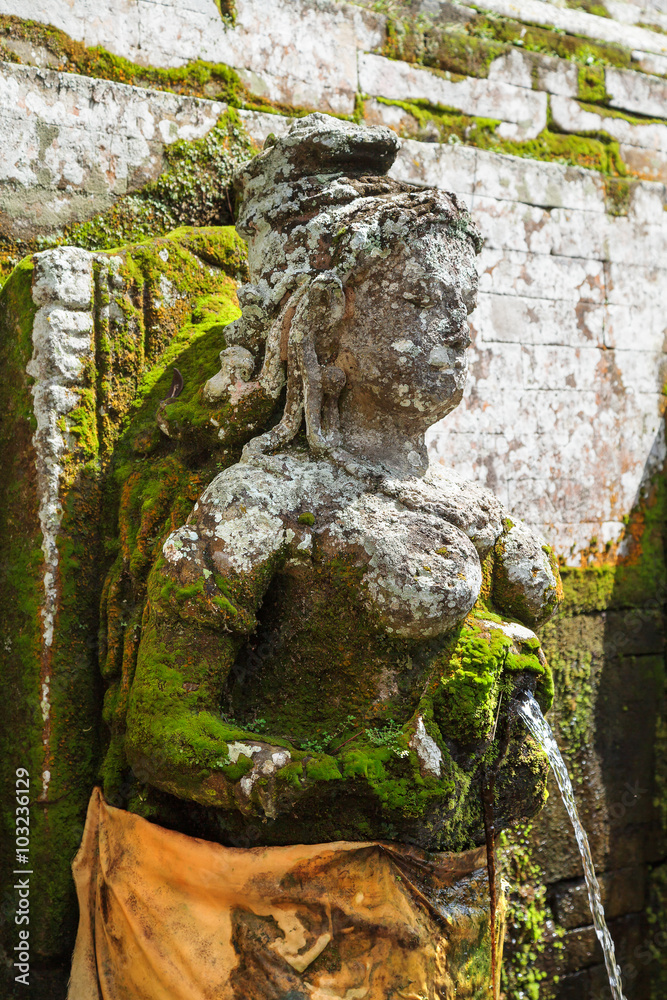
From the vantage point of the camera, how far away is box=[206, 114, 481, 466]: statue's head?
236 cm

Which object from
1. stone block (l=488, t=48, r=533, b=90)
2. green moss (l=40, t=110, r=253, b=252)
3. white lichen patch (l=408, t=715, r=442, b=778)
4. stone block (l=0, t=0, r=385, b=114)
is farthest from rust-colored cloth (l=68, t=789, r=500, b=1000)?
stone block (l=488, t=48, r=533, b=90)

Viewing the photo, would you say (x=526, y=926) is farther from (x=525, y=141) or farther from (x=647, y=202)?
(x=525, y=141)

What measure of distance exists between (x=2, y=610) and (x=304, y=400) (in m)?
1.26

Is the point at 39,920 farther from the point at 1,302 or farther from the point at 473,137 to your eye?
the point at 473,137

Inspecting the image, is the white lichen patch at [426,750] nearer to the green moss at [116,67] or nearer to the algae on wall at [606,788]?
the algae on wall at [606,788]

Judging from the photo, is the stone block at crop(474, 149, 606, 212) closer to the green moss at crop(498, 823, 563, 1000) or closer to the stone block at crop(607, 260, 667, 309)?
the stone block at crop(607, 260, 667, 309)

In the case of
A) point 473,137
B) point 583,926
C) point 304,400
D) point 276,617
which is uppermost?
point 473,137

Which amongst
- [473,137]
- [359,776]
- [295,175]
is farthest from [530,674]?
[473,137]

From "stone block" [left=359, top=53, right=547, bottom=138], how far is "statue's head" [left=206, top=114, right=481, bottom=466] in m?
1.68

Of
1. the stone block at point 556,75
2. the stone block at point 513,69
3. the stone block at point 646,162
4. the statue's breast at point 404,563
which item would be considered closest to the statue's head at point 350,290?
the statue's breast at point 404,563

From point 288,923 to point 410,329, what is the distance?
5.46 ft

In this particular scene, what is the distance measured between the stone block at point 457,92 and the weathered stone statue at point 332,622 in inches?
66.6

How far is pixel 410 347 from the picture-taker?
2.35 meters

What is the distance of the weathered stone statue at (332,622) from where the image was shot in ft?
7.18
